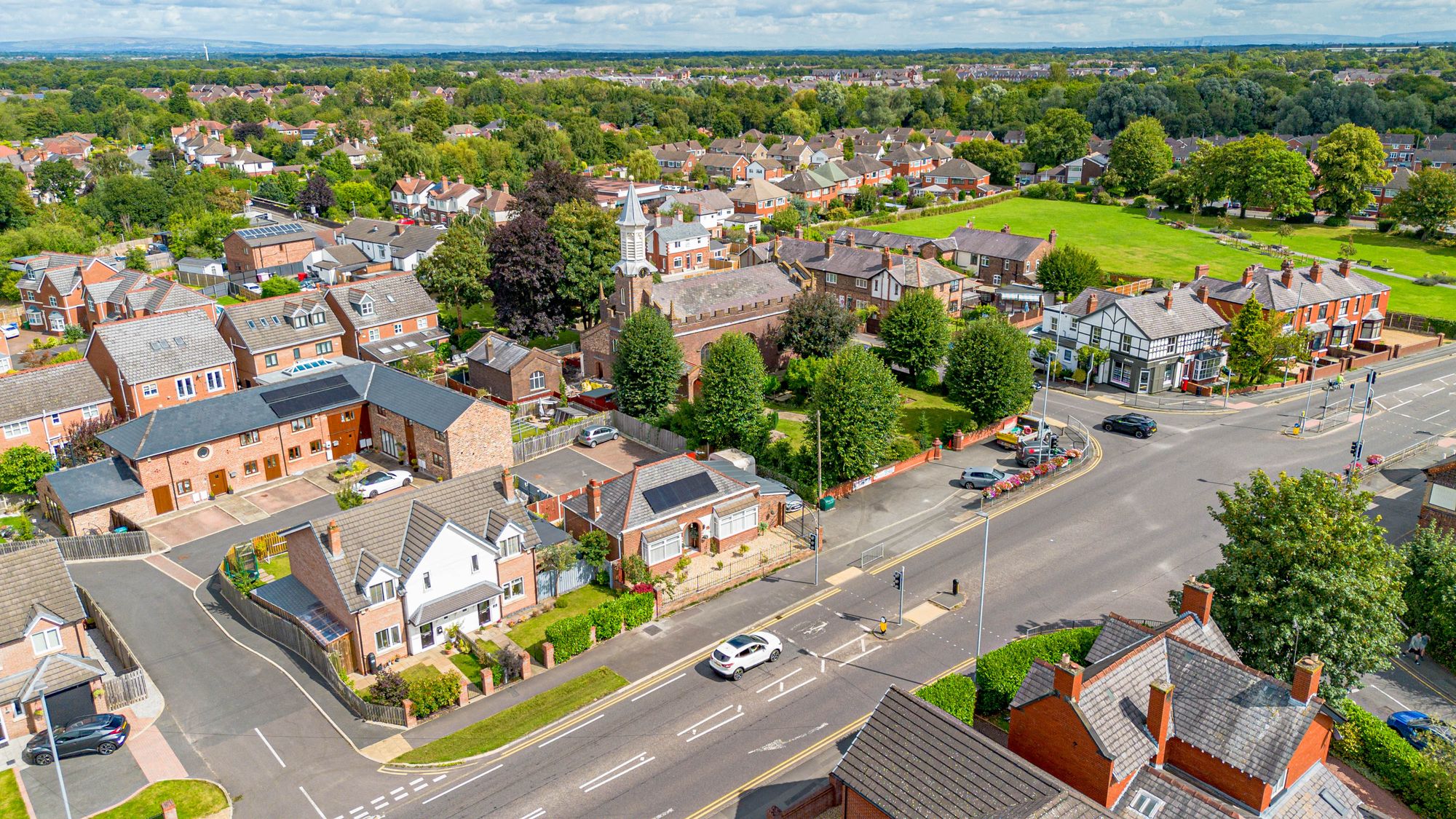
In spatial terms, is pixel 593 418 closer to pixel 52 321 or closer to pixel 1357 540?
pixel 1357 540

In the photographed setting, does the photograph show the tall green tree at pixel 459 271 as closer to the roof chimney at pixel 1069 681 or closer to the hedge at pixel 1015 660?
the hedge at pixel 1015 660

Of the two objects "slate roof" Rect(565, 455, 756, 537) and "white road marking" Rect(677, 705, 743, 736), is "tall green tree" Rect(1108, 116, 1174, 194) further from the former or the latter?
"white road marking" Rect(677, 705, 743, 736)

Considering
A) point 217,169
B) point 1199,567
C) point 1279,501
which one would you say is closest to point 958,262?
point 1199,567

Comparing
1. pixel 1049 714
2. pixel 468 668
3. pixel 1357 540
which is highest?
pixel 1357 540

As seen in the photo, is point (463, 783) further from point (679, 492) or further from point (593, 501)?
point (679, 492)

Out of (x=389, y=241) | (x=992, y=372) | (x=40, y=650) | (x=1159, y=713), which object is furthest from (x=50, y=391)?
(x=1159, y=713)

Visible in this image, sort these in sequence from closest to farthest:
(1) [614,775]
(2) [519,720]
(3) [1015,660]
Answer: (1) [614,775]
(3) [1015,660]
(2) [519,720]

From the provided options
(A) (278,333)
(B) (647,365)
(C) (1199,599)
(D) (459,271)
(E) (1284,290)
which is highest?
(D) (459,271)

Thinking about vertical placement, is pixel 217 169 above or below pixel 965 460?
above
